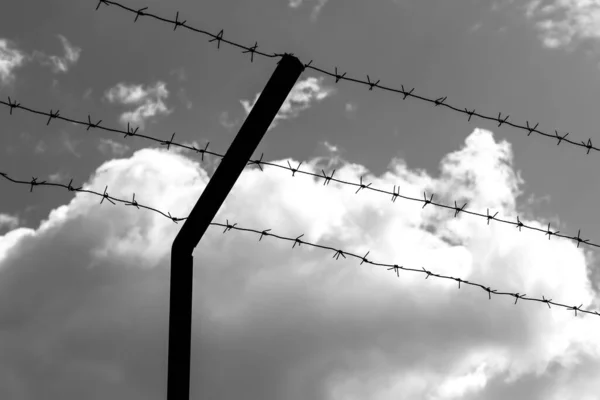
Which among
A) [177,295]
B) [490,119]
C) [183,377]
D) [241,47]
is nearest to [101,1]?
[241,47]

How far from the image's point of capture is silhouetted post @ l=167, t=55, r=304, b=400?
14.4 ft

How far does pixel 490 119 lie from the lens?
576 cm

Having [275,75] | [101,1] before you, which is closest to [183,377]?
[275,75]

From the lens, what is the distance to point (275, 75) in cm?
450

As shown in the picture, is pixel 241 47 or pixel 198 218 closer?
pixel 198 218

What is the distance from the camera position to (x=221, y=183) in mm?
4523

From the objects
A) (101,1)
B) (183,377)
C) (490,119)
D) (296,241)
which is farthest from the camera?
(490,119)

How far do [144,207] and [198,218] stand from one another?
505mm

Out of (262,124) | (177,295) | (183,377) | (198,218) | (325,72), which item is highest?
(325,72)

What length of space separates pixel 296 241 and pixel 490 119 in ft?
6.14

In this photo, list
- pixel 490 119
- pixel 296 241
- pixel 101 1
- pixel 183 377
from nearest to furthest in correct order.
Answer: pixel 183 377
pixel 101 1
pixel 296 241
pixel 490 119

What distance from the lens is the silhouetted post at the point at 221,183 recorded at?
14.4 feet

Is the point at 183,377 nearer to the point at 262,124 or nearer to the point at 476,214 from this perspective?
the point at 262,124

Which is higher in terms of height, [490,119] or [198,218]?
[490,119]
